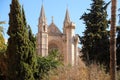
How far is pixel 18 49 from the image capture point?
21.8m

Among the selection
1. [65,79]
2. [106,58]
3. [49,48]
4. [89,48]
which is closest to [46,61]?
[89,48]

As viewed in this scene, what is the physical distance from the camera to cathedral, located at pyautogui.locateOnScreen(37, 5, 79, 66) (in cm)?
6412

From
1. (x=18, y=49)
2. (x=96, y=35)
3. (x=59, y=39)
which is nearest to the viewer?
(x=18, y=49)

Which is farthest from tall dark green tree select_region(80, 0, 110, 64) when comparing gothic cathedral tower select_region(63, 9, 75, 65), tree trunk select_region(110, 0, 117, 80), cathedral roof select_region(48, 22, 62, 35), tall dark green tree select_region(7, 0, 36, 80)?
cathedral roof select_region(48, 22, 62, 35)

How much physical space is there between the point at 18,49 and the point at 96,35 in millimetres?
8988

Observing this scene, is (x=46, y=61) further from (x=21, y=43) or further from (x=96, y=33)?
(x=21, y=43)

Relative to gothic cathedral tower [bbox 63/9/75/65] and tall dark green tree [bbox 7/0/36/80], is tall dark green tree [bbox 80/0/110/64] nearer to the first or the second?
tall dark green tree [bbox 7/0/36/80]

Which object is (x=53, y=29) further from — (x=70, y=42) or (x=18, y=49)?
(x=18, y=49)

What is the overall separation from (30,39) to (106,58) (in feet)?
18.3

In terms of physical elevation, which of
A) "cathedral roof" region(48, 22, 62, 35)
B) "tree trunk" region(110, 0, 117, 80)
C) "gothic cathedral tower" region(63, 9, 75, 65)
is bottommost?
"tree trunk" region(110, 0, 117, 80)

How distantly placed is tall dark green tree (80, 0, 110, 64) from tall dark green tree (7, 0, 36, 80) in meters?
5.40

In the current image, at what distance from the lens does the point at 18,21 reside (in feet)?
72.8

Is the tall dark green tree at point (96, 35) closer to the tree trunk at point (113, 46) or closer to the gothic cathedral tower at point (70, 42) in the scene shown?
the tree trunk at point (113, 46)

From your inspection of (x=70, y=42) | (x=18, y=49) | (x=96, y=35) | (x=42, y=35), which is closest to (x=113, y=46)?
(x=18, y=49)
